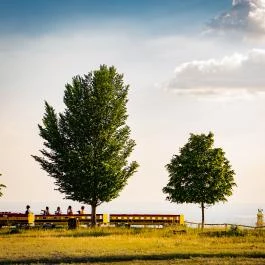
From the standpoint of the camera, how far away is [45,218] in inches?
2168

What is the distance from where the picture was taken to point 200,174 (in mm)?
58219

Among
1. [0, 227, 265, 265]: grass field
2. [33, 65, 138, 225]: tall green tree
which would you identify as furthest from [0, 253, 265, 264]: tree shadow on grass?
[33, 65, 138, 225]: tall green tree

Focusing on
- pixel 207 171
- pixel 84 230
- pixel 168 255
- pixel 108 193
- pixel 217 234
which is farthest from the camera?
pixel 207 171

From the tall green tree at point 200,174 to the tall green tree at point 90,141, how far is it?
5.82 meters

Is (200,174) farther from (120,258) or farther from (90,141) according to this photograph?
(120,258)

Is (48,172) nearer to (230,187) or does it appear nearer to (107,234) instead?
(107,234)

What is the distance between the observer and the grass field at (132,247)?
94.2ft

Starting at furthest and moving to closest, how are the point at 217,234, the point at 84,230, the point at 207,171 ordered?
the point at 207,171, the point at 84,230, the point at 217,234

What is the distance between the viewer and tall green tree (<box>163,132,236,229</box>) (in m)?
57.6

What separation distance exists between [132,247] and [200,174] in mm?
24615

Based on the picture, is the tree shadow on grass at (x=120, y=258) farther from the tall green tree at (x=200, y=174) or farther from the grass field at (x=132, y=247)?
the tall green tree at (x=200, y=174)

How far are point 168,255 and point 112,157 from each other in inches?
974

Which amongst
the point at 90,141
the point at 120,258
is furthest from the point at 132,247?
the point at 90,141

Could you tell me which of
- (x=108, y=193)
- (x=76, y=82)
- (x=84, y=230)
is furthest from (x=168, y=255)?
(x=76, y=82)
